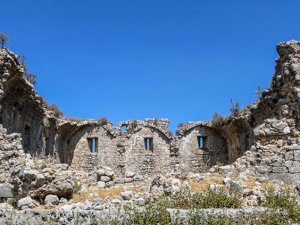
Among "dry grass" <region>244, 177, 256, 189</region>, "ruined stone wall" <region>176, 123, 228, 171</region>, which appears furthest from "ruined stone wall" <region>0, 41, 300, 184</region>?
"dry grass" <region>244, 177, 256, 189</region>

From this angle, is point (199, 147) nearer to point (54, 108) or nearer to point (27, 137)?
point (54, 108)

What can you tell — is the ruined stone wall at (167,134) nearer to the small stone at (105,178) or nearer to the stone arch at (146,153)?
the stone arch at (146,153)

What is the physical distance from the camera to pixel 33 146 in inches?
667

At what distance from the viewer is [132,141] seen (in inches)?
911

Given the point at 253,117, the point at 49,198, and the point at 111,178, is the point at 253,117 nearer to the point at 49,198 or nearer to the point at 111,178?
the point at 111,178

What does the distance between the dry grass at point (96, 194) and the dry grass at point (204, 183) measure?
Result: 1763mm

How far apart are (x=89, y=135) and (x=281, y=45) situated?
15355 mm

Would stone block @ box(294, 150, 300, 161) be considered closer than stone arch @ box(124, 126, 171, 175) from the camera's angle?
Yes

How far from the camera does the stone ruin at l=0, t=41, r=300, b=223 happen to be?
352 inches

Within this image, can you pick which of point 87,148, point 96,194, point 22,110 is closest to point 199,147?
point 87,148

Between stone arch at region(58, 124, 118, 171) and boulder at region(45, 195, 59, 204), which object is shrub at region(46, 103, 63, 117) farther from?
boulder at region(45, 195, 59, 204)

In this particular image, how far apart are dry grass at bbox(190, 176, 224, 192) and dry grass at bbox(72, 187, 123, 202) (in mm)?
1763

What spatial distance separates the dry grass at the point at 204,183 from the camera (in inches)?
329

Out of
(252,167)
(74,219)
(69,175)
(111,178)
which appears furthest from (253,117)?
(74,219)
